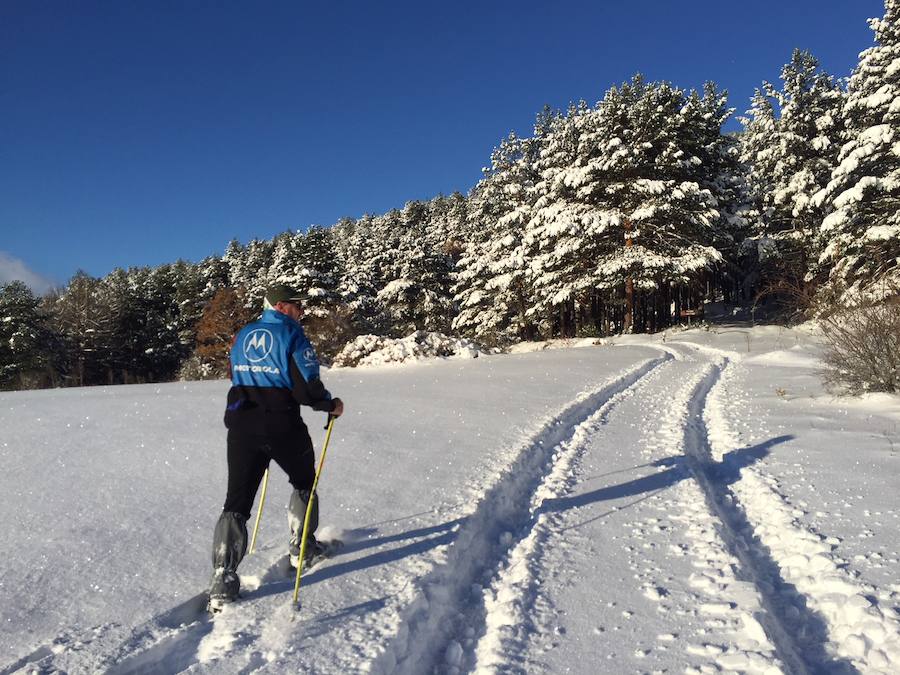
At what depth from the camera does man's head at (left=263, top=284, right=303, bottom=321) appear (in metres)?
3.66

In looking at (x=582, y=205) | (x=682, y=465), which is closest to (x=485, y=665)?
(x=682, y=465)

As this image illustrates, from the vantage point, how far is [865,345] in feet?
29.2

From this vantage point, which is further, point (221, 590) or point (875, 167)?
point (875, 167)

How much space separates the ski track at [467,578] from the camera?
281cm

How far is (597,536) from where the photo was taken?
4.23 m

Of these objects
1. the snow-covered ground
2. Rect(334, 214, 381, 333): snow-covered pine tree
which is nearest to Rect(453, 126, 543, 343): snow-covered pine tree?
Rect(334, 214, 381, 333): snow-covered pine tree

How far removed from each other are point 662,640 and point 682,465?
138 inches

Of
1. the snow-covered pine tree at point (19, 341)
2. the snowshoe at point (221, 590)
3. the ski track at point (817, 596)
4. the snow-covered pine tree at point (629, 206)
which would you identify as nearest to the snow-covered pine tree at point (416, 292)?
the snow-covered pine tree at point (629, 206)

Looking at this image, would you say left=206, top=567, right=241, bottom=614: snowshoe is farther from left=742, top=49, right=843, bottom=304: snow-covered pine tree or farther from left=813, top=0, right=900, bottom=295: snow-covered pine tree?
left=742, top=49, right=843, bottom=304: snow-covered pine tree

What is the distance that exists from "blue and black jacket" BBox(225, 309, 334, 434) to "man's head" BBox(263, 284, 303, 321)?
0.22m

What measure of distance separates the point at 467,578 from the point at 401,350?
14.4 metres

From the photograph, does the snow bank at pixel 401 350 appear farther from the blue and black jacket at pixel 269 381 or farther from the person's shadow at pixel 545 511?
the blue and black jacket at pixel 269 381

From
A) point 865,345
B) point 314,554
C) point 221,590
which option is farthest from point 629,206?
point 221,590

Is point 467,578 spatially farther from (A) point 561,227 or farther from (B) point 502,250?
(B) point 502,250
